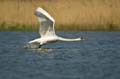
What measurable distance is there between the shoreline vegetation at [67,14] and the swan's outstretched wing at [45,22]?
38.3 feet

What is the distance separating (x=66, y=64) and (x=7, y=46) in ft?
19.0

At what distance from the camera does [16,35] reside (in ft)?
102

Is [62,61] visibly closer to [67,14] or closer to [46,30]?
[46,30]

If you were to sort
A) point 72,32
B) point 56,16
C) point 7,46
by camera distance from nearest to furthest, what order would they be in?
1. point 7,46
2. point 72,32
3. point 56,16

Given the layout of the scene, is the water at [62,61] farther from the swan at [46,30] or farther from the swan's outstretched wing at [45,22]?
the swan's outstretched wing at [45,22]

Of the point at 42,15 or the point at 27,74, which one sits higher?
the point at 42,15

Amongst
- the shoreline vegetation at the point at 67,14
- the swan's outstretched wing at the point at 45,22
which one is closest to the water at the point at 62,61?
the swan's outstretched wing at the point at 45,22

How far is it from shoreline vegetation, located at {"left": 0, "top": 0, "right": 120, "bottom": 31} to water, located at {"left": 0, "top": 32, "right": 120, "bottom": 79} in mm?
6059

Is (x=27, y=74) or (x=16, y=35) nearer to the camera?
(x=27, y=74)

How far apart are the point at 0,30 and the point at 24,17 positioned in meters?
2.70

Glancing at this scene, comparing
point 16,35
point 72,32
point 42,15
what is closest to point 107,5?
point 72,32

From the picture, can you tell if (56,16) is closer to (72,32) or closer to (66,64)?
(72,32)

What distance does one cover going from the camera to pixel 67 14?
36812mm

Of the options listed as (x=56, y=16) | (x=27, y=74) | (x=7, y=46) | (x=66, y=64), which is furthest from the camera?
(x=56, y=16)
